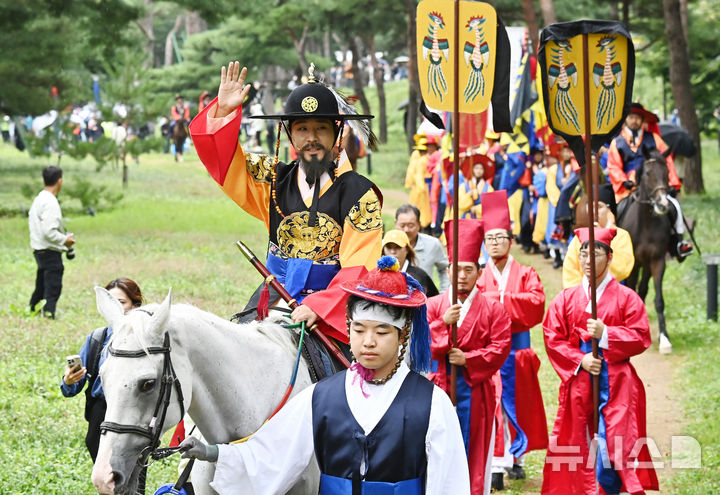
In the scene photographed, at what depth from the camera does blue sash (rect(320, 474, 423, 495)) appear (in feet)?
14.1

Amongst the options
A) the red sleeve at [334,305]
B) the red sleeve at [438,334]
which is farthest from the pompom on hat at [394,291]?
the red sleeve at [438,334]

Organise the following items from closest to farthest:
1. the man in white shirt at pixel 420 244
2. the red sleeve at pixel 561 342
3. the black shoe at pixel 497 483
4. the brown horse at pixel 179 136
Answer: the red sleeve at pixel 561 342, the black shoe at pixel 497 483, the man in white shirt at pixel 420 244, the brown horse at pixel 179 136

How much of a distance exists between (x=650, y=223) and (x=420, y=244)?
480 centimetres

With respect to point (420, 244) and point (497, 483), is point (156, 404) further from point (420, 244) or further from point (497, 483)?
point (420, 244)

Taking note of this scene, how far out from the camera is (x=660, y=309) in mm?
13234

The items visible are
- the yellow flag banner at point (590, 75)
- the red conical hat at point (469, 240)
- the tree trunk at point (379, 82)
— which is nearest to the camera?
the yellow flag banner at point (590, 75)

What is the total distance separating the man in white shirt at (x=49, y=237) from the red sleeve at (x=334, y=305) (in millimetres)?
8104

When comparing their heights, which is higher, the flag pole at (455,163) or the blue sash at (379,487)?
the flag pole at (455,163)

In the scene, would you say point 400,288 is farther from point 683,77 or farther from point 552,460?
point 683,77

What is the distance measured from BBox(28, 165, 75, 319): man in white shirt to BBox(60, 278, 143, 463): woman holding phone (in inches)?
247

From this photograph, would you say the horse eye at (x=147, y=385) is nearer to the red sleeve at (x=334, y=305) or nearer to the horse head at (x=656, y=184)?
the red sleeve at (x=334, y=305)

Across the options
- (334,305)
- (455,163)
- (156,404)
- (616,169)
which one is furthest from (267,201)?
(616,169)

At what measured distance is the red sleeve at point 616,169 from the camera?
15.1 m

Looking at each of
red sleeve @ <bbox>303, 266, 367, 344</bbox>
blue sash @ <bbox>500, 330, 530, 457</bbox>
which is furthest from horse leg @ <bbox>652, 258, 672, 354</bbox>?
red sleeve @ <bbox>303, 266, 367, 344</bbox>
